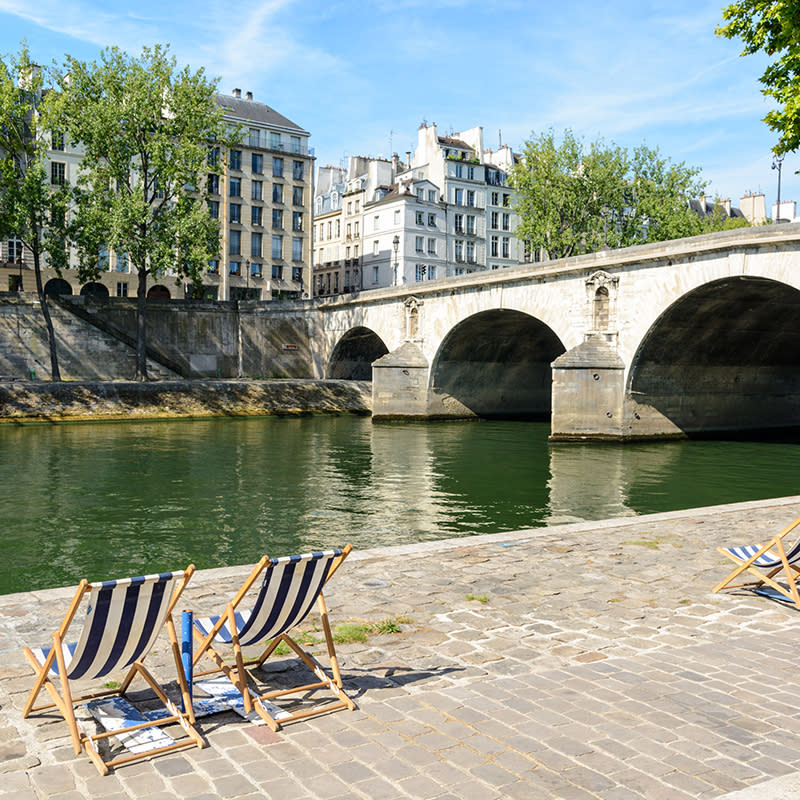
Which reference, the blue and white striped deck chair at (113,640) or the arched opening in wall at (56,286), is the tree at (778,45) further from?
the arched opening in wall at (56,286)

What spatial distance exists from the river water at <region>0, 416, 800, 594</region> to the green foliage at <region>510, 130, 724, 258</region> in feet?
69.4

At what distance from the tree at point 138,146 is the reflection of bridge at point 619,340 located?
9.09 m

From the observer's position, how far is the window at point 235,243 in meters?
58.5

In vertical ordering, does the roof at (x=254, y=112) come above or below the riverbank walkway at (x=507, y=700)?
above

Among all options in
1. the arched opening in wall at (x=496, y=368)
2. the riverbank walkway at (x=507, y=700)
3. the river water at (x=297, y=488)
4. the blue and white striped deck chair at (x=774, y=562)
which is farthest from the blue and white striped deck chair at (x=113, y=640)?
the arched opening in wall at (x=496, y=368)

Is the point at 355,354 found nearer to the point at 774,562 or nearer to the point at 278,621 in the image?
the point at 774,562

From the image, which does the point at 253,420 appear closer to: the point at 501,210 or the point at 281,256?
the point at 281,256

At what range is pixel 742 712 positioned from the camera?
15.7 ft

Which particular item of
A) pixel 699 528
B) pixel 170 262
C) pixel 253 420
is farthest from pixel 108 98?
pixel 699 528

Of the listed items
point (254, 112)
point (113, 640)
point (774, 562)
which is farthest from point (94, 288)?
point (113, 640)

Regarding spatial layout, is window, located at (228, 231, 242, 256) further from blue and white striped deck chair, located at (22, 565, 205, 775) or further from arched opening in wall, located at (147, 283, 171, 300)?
blue and white striped deck chair, located at (22, 565, 205, 775)

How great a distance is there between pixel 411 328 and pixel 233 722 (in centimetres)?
3382

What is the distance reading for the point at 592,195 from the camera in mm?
47875

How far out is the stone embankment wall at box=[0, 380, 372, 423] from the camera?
1236 inches
